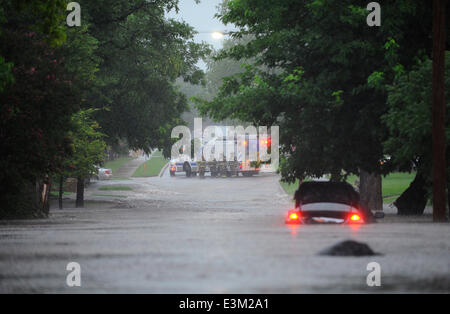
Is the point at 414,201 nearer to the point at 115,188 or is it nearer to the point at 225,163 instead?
the point at 115,188

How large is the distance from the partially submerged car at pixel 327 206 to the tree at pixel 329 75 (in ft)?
20.2

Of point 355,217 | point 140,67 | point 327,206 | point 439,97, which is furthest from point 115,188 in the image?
point 355,217

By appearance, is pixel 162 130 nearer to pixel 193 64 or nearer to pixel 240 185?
pixel 193 64

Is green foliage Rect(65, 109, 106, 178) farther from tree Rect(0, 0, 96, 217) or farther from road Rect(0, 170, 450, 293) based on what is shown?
road Rect(0, 170, 450, 293)

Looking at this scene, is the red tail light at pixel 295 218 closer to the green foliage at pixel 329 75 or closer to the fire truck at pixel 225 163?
the green foliage at pixel 329 75

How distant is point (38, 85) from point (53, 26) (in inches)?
236

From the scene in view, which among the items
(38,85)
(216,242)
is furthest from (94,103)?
(216,242)

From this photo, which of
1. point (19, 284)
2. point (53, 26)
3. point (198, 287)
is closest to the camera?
point (198, 287)

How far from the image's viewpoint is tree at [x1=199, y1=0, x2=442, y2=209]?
22953 millimetres

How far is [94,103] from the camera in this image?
120ft

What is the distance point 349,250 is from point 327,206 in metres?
6.22

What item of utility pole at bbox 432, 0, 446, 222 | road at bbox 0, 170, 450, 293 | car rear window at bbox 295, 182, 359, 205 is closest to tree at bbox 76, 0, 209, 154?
utility pole at bbox 432, 0, 446, 222

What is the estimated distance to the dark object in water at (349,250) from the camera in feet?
31.0

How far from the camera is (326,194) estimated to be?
1658 centimetres
